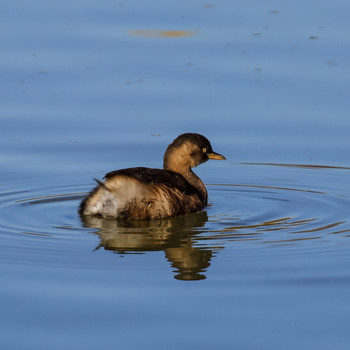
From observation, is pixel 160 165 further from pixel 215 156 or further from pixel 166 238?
pixel 166 238

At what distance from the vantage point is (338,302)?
6984 mm

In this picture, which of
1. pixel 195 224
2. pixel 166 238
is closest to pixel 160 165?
pixel 195 224

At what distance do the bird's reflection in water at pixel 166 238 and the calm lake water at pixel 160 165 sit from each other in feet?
0.09

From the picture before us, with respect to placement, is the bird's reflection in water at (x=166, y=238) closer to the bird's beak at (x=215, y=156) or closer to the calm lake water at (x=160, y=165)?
the calm lake water at (x=160, y=165)

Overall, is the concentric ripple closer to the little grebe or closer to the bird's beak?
the little grebe

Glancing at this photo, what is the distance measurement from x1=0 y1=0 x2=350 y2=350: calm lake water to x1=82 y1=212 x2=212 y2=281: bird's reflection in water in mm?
28

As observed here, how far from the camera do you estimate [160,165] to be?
1136 centimetres

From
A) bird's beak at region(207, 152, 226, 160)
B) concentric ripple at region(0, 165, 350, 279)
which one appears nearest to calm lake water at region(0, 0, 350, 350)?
concentric ripple at region(0, 165, 350, 279)

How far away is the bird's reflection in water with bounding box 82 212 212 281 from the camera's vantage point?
8.02 metres

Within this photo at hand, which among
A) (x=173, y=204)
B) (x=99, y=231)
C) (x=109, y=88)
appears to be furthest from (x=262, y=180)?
(x=109, y=88)

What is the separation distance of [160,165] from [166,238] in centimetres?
249

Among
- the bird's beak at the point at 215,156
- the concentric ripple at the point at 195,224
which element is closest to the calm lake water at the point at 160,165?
the concentric ripple at the point at 195,224

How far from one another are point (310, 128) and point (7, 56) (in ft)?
15.5

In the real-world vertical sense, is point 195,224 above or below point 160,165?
below
